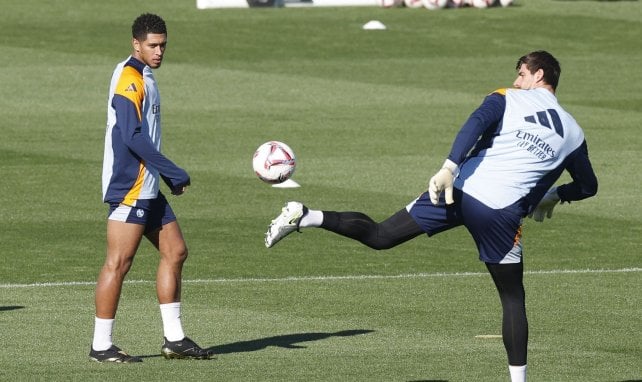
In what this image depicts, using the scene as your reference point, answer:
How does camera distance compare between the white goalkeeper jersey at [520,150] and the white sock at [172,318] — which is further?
the white sock at [172,318]

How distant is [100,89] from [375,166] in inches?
349

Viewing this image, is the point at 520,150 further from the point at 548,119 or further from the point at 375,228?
the point at 375,228

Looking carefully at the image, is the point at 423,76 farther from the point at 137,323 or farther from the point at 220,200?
the point at 137,323

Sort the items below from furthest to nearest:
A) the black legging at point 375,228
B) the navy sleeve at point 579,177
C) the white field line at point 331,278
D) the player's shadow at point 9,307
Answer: the white field line at point 331,278 → the player's shadow at point 9,307 → the black legging at point 375,228 → the navy sleeve at point 579,177

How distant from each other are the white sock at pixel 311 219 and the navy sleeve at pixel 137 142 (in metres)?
0.89

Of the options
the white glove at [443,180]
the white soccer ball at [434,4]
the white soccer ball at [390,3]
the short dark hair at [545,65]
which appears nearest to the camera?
the white glove at [443,180]

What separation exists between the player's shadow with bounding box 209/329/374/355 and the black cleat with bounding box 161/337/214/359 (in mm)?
313

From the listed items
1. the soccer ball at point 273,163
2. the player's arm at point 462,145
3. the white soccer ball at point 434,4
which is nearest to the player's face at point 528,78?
the player's arm at point 462,145

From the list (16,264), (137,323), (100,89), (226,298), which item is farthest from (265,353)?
(100,89)

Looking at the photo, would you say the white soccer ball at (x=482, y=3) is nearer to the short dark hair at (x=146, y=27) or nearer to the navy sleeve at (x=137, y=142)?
the short dark hair at (x=146, y=27)

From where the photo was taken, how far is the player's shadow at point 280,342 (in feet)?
43.0

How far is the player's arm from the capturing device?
10734mm

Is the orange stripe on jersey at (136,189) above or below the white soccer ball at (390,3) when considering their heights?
above

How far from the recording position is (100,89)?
32375 mm
